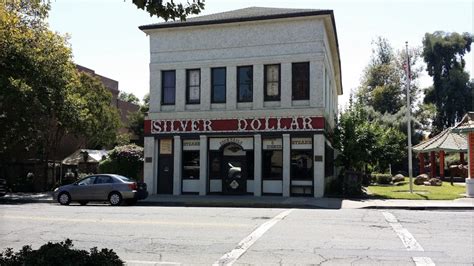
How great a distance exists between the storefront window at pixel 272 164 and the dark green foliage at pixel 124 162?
28.7ft

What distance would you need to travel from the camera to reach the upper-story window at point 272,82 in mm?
25594

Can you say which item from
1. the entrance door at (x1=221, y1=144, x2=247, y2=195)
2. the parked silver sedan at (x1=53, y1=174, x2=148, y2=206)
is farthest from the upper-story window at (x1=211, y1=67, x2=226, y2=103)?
the parked silver sedan at (x1=53, y1=174, x2=148, y2=206)

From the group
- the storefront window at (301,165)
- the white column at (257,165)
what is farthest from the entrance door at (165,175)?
the storefront window at (301,165)

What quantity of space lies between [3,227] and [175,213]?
5.60 metres

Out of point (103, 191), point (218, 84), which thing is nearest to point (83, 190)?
point (103, 191)

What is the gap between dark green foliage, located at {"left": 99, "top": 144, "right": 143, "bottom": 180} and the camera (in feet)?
99.3

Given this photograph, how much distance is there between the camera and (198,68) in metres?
26.8

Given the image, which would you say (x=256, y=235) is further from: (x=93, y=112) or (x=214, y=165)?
(x=93, y=112)

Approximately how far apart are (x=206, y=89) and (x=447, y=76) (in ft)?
147

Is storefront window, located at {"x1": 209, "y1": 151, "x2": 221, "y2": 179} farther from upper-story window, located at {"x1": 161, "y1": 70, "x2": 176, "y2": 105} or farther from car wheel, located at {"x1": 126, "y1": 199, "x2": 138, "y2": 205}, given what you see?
car wheel, located at {"x1": 126, "y1": 199, "x2": 138, "y2": 205}

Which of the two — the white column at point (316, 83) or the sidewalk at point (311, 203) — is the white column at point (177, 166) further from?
the white column at point (316, 83)

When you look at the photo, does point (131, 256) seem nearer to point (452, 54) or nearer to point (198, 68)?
point (198, 68)

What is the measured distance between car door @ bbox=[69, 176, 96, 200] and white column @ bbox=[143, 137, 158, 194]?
483 centimetres

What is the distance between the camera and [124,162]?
99.5 feet
